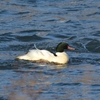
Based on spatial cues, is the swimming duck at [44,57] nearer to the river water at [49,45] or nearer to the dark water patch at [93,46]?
the river water at [49,45]

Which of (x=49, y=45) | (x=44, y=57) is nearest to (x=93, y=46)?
(x=49, y=45)

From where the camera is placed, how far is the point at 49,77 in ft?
44.6

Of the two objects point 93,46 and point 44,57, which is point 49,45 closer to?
point 93,46

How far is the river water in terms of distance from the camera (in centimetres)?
1210

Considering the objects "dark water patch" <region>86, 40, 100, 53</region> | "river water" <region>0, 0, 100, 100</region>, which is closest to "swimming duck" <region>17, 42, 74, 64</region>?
"river water" <region>0, 0, 100, 100</region>

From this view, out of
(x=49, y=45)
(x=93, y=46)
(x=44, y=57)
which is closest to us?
(x=44, y=57)

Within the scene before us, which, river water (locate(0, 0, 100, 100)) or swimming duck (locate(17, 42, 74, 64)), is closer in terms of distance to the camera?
river water (locate(0, 0, 100, 100))

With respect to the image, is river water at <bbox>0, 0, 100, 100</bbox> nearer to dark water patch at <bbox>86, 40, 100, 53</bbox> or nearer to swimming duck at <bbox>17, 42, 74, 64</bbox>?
dark water patch at <bbox>86, 40, 100, 53</bbox>

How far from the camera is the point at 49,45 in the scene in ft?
59.9

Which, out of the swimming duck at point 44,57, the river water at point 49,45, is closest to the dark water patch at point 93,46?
the river water at point 49,45

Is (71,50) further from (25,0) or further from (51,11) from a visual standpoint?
(25,0)

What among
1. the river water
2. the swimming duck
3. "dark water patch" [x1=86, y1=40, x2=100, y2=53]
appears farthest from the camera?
"dark water patch" [x1=86, y1=40, x2=100, y2=53]

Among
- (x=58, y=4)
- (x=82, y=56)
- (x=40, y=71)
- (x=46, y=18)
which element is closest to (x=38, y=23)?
(x=46, y=18)

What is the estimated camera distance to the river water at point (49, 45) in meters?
12.1
